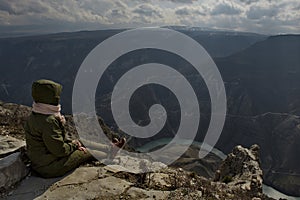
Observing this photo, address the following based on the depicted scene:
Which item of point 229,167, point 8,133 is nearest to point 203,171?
point 229,167

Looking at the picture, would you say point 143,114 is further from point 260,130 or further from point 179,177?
point 179,177

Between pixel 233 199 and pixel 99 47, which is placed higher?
pixel 99 47

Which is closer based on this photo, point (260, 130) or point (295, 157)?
point (295, 157)

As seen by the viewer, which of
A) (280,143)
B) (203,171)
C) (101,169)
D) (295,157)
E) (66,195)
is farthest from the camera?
(280,143)

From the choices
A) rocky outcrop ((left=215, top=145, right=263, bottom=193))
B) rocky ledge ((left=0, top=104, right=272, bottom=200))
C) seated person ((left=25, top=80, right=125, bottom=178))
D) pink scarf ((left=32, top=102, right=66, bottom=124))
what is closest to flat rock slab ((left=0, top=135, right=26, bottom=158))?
rocky ledge ((left=0, top=104, right=272, bottom=200))

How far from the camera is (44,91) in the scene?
6.83 metres

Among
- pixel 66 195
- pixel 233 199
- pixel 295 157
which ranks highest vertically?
pixel 66 195

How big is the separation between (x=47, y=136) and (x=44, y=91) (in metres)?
1.03

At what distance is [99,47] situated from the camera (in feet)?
31.0

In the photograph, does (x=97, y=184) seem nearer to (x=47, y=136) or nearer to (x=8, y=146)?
(x=47, y=136)

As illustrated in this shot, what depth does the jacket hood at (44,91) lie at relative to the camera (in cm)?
683

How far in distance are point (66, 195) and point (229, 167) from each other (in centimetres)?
1638

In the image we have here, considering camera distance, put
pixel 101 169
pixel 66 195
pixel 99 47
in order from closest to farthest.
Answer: pixel 66 195
pixel 101 169
pixel 99 47

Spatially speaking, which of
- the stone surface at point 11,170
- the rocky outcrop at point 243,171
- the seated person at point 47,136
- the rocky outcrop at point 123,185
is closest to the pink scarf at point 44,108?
the seated person at point 47,136
